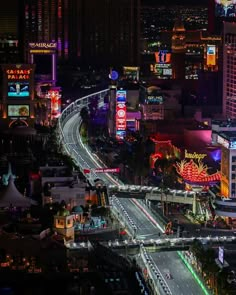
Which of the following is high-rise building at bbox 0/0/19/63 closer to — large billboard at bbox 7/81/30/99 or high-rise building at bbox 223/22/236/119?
high-rise building at bbox 223/22/236/119

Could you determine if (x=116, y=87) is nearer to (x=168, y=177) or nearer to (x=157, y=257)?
(x=168, y=177)

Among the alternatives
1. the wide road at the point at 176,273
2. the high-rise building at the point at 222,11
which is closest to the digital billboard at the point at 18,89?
the high-rise building at the point at 222,11

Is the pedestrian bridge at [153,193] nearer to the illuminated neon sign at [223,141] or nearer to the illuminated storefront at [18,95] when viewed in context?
the illuminated neon sign at [223,141]

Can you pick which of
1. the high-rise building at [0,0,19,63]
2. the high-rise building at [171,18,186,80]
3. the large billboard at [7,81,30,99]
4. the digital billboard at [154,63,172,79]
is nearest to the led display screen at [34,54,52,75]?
the large billboard at [7,81,30,99]

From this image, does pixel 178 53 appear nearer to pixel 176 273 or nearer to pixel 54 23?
pixel 54 23

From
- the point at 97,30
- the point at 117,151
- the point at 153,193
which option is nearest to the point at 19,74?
the point at 117,151
